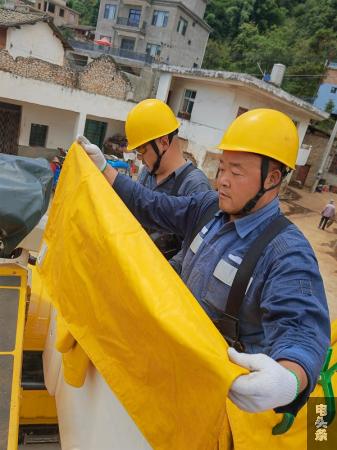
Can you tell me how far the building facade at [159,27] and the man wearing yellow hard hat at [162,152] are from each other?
108 feet

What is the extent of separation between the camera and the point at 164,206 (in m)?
2.29

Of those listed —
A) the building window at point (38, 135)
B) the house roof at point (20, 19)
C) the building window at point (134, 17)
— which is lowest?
the building window at point (38, 135)

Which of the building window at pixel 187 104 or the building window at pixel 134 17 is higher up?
the building window at pixel 134 17

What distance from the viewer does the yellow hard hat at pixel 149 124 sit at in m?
2.87

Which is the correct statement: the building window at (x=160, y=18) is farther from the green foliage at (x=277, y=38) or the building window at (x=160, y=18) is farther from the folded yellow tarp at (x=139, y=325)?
the folded yellow tarp at (x=139, y=325)

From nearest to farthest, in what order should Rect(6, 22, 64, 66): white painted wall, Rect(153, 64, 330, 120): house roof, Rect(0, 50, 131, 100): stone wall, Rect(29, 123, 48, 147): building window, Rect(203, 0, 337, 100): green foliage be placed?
Rect(0, 50, 131, 100): stone wall < Rect(153, 64, 330, 120): house roof < Rect(29, 123, 48, 147): building window < Rect(6, 22, 64, 66): white painted wall < Rect(203, 0, 337, 100): green foliage

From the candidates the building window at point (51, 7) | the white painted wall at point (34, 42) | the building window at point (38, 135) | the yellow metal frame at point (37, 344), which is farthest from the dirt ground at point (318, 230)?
the building window at point (51, 7)

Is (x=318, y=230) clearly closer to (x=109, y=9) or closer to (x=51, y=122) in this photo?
(x=51, y=122)

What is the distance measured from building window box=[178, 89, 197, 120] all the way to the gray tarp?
15.3 m

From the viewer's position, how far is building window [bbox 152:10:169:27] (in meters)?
33.6

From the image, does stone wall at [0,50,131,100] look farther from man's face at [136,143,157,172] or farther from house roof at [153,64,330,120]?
man's face at [136,143,157,172]

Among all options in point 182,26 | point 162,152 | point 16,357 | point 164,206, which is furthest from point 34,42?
point 182,26

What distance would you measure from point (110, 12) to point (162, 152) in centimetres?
3994

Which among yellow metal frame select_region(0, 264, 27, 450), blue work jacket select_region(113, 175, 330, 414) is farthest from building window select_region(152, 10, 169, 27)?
blue work jacket select_region(113, 175, 330, 414)
